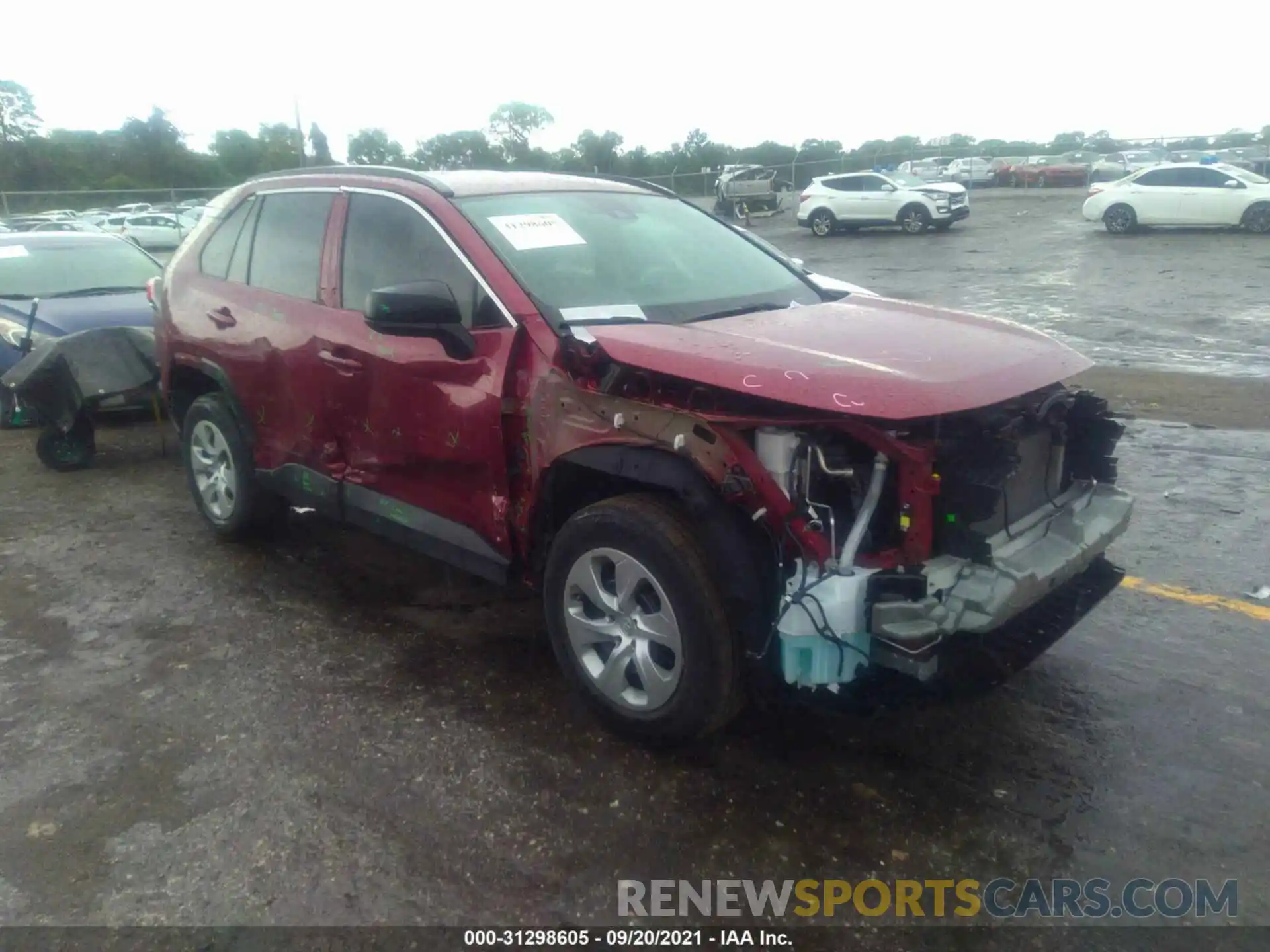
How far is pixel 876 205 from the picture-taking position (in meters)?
27.4

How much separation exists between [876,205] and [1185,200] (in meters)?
7.44

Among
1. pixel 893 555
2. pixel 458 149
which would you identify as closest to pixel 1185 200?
pixel 893 555

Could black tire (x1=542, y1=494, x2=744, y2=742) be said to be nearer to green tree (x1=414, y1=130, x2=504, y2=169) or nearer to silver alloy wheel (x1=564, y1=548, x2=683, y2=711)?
silver alloy wheel (x1=564, y1=548, x2=683, y2=711)

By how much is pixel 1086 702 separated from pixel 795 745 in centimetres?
112

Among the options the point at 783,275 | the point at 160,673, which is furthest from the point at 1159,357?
the point at 160,673

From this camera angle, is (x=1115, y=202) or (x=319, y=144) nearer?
(x=319, y=144)

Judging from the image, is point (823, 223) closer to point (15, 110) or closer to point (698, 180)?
point (698, 180)

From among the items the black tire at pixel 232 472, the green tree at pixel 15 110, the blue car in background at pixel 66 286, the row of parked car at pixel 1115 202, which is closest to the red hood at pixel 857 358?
the black tire at pixel 232 472

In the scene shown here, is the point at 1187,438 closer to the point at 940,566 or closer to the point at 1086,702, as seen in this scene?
the point at 1086,702

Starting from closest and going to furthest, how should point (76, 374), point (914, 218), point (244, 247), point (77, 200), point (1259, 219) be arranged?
point (244, 247) < point (76, 374) < point (1259, 219) < point (914, 218) < point (77, 200)

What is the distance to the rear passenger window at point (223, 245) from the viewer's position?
522cm

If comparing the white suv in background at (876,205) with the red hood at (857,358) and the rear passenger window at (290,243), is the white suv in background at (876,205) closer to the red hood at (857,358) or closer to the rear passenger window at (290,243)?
the rear passenger window at (290,243)

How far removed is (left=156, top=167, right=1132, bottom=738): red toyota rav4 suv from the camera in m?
2.99

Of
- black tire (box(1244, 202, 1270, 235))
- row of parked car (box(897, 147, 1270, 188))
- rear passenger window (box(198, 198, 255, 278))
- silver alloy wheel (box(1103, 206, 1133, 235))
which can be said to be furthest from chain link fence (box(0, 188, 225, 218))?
black tire (box(1244, 202, 1270, 235))
